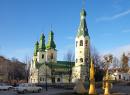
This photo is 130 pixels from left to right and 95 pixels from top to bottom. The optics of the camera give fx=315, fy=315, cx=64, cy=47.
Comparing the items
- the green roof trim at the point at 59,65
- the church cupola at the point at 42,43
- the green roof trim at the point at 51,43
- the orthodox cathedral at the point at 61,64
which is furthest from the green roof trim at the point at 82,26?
the church cupola at the point at 42,43

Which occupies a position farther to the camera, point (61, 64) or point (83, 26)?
point (61, 64)

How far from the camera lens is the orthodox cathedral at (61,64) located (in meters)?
112

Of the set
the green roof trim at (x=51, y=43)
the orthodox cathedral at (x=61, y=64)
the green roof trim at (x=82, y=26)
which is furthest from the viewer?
the green roof trim at (x=51, y=43)

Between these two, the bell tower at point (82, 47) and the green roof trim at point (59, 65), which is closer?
the bell tower at point (82, 47)

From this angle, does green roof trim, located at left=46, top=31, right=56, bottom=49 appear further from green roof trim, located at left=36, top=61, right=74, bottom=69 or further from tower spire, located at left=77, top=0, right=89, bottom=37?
tower spire, located at left=77, top=0, right=89, bottom=37

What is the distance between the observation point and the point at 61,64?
4776 inches

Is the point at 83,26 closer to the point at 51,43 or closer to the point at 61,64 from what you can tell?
the point at 51,43

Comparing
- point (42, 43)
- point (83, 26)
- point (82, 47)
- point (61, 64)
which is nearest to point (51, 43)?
point (42, 43)

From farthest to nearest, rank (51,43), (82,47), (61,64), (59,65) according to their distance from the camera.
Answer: (51,43) < (61,64) < (59,65) < (82,47)

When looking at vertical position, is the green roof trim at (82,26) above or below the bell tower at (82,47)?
above

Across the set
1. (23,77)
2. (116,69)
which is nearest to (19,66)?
(23,77)

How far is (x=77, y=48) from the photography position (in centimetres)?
11662

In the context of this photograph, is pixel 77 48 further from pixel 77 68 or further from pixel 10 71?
pixel 10 71

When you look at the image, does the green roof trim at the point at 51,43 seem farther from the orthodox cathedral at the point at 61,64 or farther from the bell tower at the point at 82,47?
the bell tower at the point at 82,47
